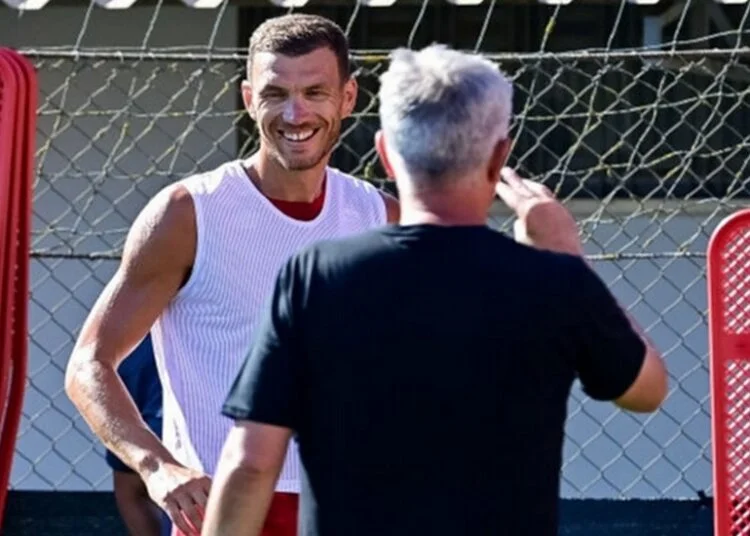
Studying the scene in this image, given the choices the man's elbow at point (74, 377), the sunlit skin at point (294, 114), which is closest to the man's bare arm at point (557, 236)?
the sunlit skin at point (294, 114)

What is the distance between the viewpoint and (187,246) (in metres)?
3.55

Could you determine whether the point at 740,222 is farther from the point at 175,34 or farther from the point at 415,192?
the point at 175,34

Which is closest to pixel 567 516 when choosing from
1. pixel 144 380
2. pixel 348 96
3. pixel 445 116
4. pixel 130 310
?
pixel 144 380

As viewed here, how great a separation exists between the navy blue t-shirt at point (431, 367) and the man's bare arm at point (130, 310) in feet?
2.49

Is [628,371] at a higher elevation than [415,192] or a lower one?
lower

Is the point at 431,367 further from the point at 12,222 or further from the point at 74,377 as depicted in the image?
the point at 12,222

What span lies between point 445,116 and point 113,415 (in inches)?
41.3

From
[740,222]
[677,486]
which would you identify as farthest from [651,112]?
[740,222]

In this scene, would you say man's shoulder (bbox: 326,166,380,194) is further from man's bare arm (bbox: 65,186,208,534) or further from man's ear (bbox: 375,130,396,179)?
man's ear (bbox: 375,130,396,179)

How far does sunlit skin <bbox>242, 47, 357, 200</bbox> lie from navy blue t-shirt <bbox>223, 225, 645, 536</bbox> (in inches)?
36.0

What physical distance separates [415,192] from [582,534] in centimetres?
440

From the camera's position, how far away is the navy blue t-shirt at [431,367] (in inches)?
106

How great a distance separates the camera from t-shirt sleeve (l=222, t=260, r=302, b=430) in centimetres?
273

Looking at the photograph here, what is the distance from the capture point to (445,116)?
2680 mm
